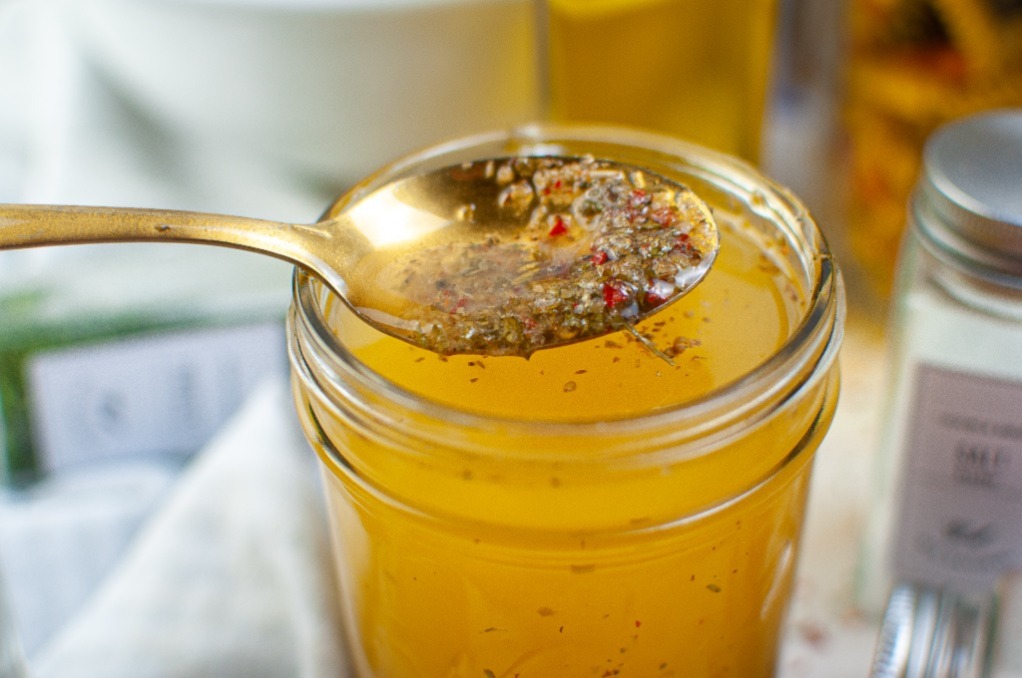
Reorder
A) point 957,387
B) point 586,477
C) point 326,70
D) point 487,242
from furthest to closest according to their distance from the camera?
point 326,70 → point 957,387 → point 487,242 → point 586,477

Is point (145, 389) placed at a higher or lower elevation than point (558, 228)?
lower

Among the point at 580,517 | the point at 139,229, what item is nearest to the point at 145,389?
the point at 139,229

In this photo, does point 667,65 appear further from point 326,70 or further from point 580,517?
point 580,517

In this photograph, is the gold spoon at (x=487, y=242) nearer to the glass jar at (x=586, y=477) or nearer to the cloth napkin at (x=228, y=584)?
the glass jar at (x=586, y=477)

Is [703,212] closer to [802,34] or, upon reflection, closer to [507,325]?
[507,325]

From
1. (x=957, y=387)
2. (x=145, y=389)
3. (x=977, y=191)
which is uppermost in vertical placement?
(x=977, y=191)

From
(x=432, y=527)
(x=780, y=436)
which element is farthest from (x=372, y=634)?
(x=780, y=436)

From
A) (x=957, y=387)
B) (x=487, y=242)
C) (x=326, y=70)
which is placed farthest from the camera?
(x=326, y=70)

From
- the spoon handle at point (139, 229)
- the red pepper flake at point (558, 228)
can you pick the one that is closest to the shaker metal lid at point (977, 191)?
the red pepper flake at point (558, 228)
